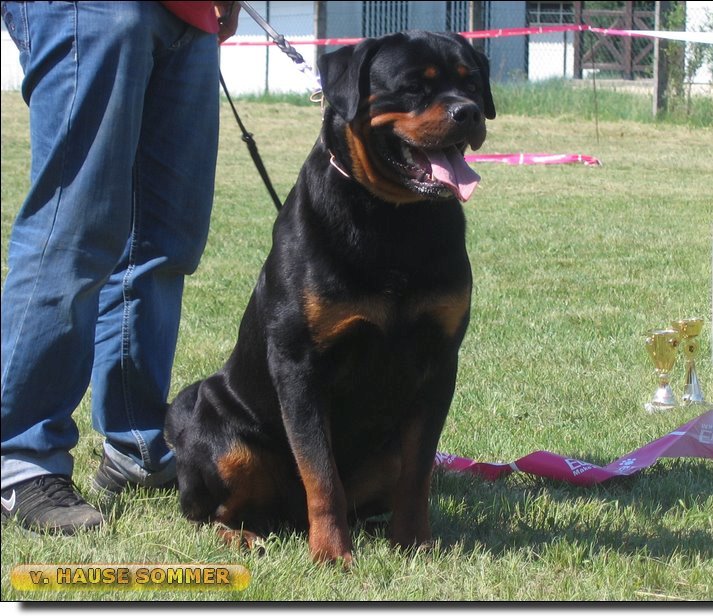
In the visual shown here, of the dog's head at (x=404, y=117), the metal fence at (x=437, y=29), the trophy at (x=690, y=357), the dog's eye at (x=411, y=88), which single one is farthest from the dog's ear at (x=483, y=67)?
the metal fence at (x=437, y=29)

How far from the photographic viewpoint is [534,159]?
12.9 meters

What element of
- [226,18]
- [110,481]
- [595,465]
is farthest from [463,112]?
[110,481]

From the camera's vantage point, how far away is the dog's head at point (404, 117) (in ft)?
9.20

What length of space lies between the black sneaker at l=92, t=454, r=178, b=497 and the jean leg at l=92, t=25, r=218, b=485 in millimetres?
28

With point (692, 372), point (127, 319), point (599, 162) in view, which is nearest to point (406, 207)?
point (127, 319)

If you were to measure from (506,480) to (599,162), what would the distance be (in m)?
9.02

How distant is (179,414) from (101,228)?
0.76 m

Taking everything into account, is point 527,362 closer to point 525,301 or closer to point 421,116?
point 525,301

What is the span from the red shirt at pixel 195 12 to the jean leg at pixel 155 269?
199 mm

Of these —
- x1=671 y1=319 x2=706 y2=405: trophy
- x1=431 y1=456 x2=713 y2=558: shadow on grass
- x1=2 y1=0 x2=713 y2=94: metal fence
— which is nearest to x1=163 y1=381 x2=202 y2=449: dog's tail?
x1=431 y1=456 x2=713 y2=558: shadow on grass

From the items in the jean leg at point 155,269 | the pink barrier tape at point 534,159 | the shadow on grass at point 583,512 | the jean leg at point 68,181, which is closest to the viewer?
the jean leg at point 68,181

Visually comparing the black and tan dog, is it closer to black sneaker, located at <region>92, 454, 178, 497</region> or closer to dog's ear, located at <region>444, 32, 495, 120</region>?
dog's ear, located at <region>444, 32, 495, 120</region>

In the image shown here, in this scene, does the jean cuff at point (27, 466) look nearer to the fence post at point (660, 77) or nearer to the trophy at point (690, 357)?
the trophy at point (690, 357)

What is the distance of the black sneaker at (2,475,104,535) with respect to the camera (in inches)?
115
